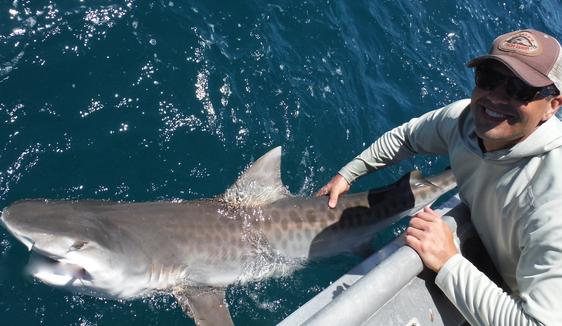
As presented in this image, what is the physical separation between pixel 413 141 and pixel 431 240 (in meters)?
1.34

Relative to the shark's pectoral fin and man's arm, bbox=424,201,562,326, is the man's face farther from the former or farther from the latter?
the shark's pectoral fin

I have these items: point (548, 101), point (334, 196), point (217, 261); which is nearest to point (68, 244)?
point (217, 261)

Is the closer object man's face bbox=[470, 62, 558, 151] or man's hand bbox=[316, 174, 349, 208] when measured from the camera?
man's face bbox=[470, 62, 558, 151]

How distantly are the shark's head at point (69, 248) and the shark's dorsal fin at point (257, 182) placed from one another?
95cm

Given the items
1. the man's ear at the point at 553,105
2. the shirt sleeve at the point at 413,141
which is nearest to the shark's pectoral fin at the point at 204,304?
the shirt sleeve at the point at 413,141

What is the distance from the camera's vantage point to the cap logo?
8.08 ft

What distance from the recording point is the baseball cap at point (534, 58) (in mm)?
2414

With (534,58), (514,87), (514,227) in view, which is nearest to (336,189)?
(514,227)

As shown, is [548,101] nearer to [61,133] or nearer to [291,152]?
[291,152]

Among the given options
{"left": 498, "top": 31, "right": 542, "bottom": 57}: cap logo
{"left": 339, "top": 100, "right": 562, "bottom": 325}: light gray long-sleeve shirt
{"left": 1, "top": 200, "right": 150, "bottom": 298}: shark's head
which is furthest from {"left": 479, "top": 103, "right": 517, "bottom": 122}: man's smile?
{"left": 1, "top": 200, "right": 150, "bottom": 298}: shark's head

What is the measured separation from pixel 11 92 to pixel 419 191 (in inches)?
128

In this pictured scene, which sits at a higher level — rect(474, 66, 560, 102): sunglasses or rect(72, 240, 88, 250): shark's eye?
rect(474, 66, 560, 102): sunglasses

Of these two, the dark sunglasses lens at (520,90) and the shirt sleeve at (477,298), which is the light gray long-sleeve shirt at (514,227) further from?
the dark sunglasses lens at (520,90)

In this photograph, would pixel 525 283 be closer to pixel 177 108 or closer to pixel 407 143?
pixel 407 143
